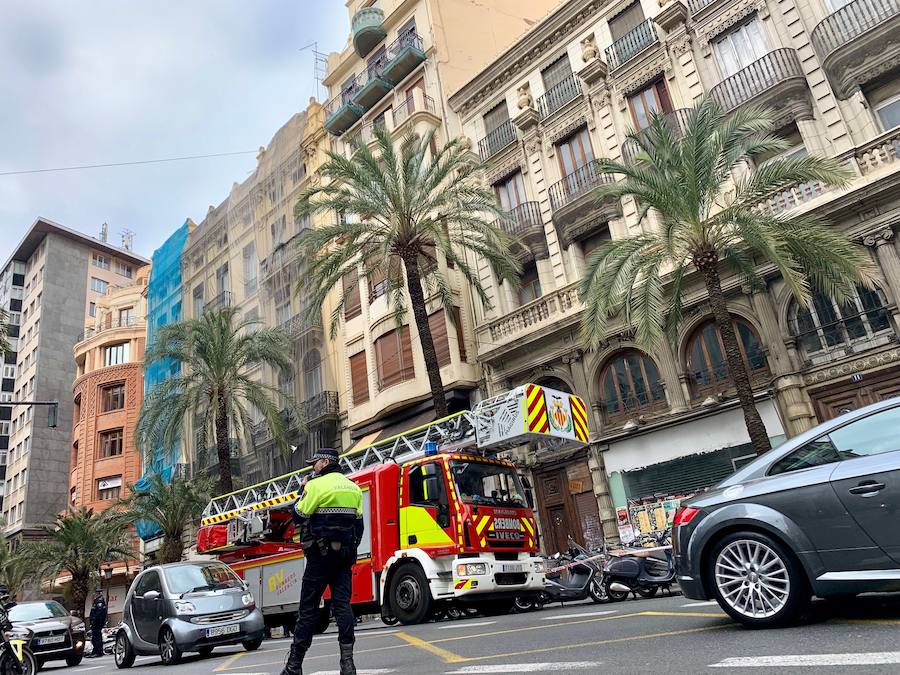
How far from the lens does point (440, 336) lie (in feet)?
80.2

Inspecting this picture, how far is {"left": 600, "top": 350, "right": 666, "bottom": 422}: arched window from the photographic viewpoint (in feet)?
64.3

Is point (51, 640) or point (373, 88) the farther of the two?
point (373, 88)

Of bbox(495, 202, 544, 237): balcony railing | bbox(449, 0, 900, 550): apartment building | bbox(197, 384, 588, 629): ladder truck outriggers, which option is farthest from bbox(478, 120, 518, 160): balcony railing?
bbox(197, 384, 588, 629): ladder truck outriggers

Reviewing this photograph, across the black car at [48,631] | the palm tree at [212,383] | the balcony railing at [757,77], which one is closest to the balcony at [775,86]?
the balcony railing at [757,77]

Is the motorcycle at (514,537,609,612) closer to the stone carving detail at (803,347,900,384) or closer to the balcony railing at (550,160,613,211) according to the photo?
the stone carving detail at (803,347,900,384)

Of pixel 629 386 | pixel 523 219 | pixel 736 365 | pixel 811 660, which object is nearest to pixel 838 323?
pixel 736 365

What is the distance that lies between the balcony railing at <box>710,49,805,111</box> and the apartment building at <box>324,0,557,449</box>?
28.5 feet

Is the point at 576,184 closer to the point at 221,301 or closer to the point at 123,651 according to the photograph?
the point at 123,651

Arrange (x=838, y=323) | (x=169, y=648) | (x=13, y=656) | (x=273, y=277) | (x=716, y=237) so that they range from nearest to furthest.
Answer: (x=13, y=656) → (x=169, y=648) → (x=716, y=237) → (x=838, y=323) → (x=273, y=277)

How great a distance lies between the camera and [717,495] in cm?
556

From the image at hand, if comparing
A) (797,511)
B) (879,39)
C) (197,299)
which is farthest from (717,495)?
(197,299)

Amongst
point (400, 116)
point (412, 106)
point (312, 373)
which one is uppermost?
point (412, 106)

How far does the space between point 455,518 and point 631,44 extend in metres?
17.3

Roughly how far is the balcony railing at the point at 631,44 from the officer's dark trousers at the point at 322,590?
20308 mm
